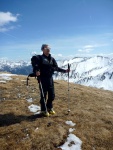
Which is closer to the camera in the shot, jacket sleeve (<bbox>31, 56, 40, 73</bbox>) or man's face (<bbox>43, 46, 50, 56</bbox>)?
jacket sleeve (<bbox>31, 56, 40, 73</bbox>)

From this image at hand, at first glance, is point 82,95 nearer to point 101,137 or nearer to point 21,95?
point 21,95

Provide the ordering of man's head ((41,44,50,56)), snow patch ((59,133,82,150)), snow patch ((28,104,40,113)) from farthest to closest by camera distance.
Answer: snow patch ((28,104,40,113))
man's head ((41,44,50,56))
snow patch ((59,133,82,150))

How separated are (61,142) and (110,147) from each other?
2598 millimetres

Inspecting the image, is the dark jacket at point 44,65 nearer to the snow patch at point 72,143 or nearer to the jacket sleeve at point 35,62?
the jacket sleeve at point 35,62

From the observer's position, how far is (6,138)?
424 inches

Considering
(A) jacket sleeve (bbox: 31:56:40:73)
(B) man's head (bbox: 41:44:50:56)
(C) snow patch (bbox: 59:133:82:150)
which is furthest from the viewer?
(B) man's head (bbox: 41:44:50:56)

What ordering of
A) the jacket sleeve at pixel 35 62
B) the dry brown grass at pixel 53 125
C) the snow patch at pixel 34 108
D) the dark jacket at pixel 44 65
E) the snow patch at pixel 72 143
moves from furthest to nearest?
the snow patch at pixel 34 108 < the dark jacket at pixel 44 65 < the jacket sleeve at pixel 35 62 < the dry brown grass at pixel 53 125 < the snow patch at pixel 72 143

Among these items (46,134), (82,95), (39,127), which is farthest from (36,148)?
(82,95)

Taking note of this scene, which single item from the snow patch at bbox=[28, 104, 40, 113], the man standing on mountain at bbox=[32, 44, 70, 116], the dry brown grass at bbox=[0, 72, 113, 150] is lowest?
the dry brown grass at bbox=[0, 72, 113, 150]

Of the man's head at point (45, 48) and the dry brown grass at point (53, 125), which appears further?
the man's head at point (45, 48)

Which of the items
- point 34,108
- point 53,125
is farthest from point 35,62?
point 34,108

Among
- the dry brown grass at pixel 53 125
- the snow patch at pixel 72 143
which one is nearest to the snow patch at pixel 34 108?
the dry brown grass at pixel 53 125

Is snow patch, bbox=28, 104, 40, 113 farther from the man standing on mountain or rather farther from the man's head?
the man's head

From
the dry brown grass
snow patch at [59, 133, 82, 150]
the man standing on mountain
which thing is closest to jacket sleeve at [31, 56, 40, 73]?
the man standing on mountain
